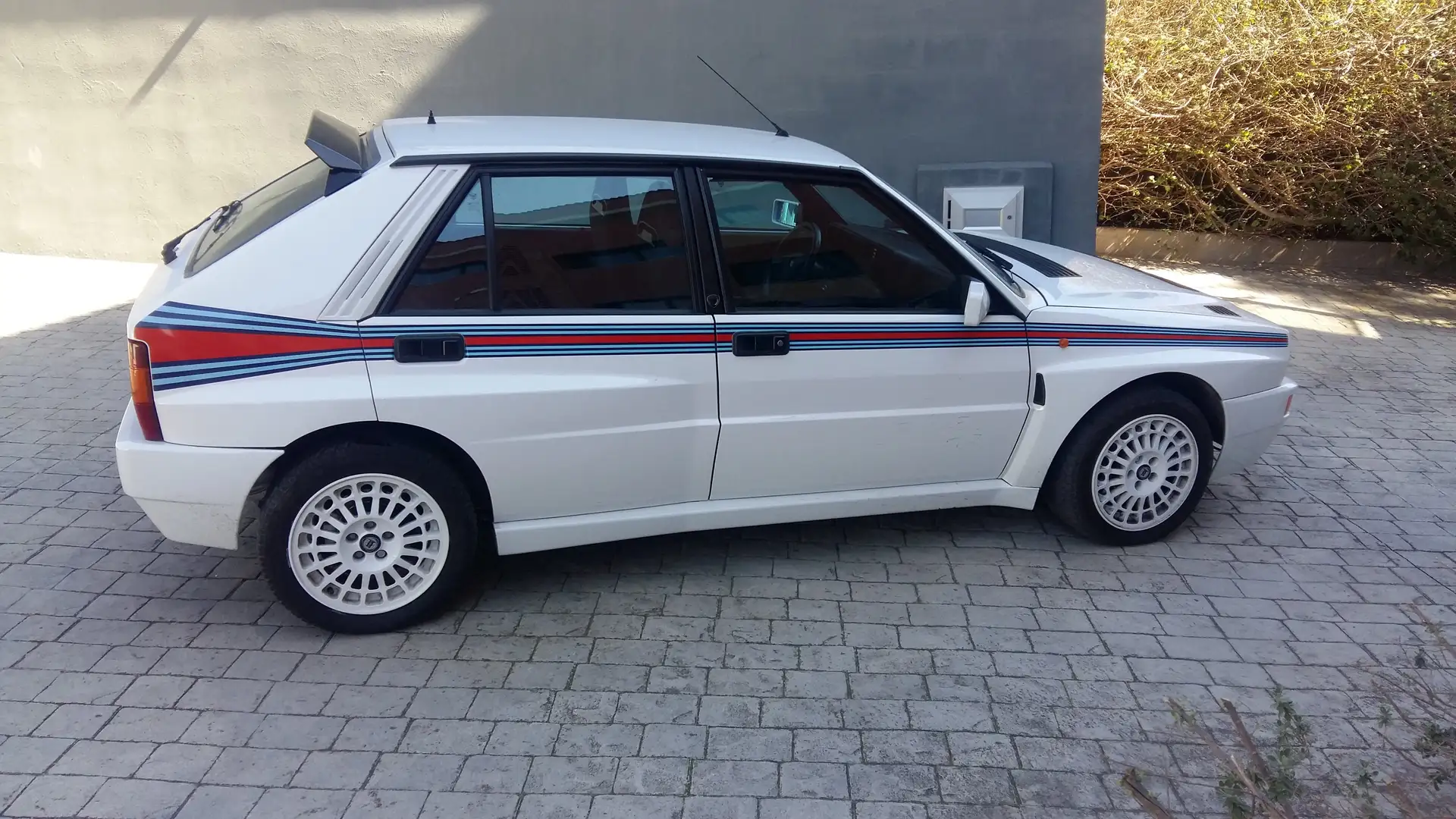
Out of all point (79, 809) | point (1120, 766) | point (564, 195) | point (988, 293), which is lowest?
point (1120, 766)

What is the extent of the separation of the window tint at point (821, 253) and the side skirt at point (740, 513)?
74 centimetres

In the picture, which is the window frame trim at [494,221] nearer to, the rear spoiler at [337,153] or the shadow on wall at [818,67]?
the rear spoiler at [337,153]

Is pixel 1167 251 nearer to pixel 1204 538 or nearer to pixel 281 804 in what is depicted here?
pixel 1204 538

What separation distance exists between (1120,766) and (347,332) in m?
2.76

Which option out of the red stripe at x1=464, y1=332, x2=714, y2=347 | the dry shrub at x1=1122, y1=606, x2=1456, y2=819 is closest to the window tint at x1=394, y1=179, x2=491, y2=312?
the red stripe at x1=464, y1=332, x2=714, y2=347

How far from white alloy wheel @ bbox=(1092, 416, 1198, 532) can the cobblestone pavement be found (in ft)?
0.58

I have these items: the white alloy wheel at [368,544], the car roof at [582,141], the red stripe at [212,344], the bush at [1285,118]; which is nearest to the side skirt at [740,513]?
the white alloy wheel at [368,544]

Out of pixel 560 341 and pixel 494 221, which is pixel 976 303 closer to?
pixel 560 341

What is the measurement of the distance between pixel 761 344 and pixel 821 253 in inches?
18.5

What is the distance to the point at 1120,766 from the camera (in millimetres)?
3549

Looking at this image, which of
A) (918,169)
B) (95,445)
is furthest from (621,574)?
(918,169)

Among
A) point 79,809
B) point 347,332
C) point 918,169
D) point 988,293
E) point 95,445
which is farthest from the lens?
point 918,169

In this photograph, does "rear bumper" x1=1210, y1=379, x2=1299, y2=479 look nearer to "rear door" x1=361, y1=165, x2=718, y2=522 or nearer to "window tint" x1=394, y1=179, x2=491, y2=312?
"rear door" x1=361, y1=165, x2=718, y2=522

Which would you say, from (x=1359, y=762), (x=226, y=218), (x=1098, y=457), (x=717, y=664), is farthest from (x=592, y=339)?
(x=1359, y=762)
